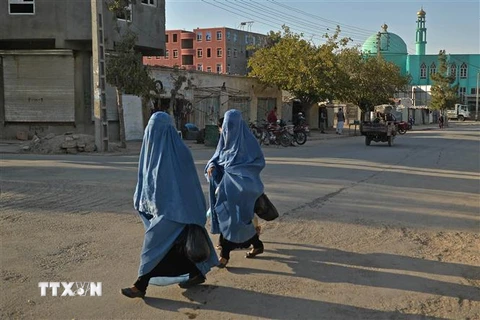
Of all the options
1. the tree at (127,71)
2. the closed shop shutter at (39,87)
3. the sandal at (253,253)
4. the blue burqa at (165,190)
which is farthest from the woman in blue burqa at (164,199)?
the closed shop shutter at (39,87)

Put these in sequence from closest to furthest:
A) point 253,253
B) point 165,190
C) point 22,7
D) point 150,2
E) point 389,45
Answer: point 165,190 < point 253,253 < point 22,7 < point 150,2 < point 389,45

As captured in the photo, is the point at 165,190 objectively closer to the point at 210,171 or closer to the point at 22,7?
the point at 210,171

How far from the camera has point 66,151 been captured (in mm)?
16562

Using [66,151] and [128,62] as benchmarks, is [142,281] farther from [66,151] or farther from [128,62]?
[128,62]

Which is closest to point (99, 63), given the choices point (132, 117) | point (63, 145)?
point (63, 145)

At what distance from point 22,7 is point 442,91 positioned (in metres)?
54.9

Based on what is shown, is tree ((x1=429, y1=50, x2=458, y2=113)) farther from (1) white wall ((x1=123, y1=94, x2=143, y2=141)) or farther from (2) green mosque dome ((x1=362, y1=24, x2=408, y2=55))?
(1) white wall ((x1=123, y1=94, x2=143, y2=141))

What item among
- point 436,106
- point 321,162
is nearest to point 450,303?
point 321,162

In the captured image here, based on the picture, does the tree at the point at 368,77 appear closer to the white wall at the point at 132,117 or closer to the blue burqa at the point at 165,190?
the white wall at the point at 132,117

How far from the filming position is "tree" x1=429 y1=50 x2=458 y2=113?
62.8 meters

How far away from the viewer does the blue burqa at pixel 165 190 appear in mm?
4082

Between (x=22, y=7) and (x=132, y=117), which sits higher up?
(x=22, y=7)

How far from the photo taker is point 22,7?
21297 millimetres
